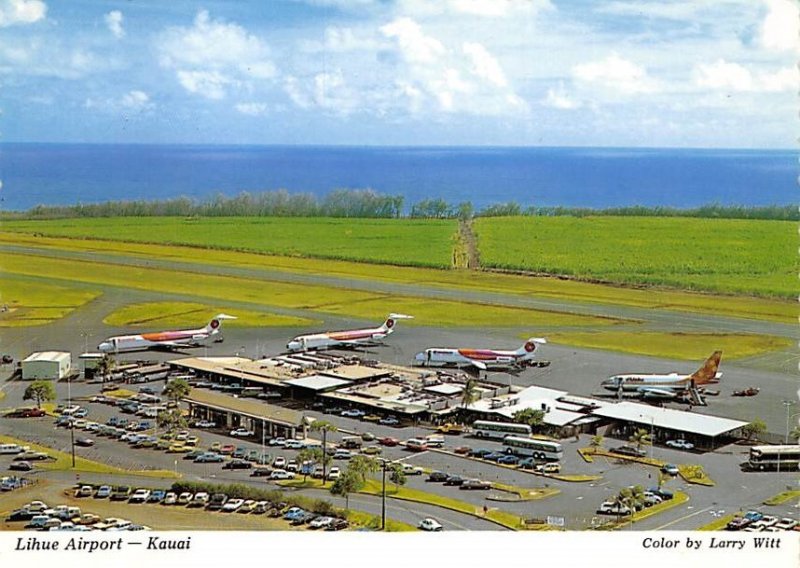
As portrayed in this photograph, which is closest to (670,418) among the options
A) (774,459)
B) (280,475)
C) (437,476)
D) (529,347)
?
(774,459)

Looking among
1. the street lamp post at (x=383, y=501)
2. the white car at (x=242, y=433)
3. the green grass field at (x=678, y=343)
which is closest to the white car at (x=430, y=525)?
the street lamp post at (x=383, y=501)

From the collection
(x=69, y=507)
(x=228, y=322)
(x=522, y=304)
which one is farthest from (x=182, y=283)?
(x=69, y=507)

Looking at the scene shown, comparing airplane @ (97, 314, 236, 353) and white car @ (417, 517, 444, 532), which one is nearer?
white car @ (417, 517, 444, 532)

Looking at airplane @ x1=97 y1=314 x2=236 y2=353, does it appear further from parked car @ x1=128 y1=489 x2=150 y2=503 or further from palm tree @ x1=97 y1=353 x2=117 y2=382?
parked car @ x1=128 y1=489 x2=150 y2=503

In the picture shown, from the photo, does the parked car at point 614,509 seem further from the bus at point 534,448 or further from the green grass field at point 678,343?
the green grass field at point 678,343

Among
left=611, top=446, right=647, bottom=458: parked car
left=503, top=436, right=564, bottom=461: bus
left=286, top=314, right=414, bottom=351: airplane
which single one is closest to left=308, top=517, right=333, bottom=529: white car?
left=503, top=436, right=564, bottom=461: bus

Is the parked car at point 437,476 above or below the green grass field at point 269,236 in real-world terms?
below
